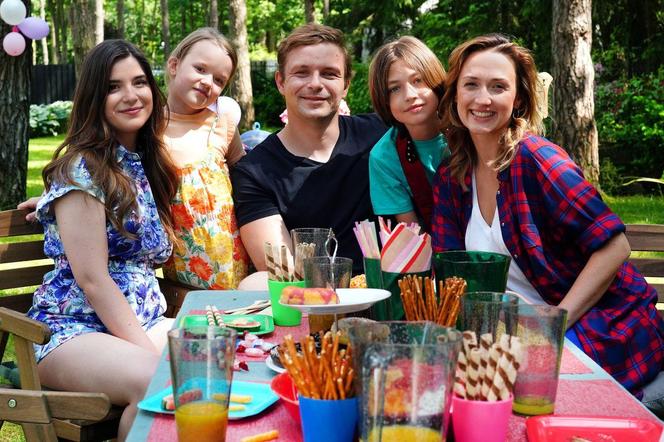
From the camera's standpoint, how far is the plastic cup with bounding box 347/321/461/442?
4.44 feet

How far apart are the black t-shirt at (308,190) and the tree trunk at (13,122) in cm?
449

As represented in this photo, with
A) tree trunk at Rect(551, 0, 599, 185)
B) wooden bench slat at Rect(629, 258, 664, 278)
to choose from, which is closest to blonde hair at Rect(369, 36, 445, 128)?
wooden bench slat at Rect(629, 258, 664, 278)

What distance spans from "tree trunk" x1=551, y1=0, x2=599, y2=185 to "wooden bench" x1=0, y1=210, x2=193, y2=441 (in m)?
7.00

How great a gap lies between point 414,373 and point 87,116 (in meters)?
2.28

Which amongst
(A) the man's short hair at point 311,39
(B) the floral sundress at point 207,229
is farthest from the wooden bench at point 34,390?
(A) the man's short hair at point 311,39

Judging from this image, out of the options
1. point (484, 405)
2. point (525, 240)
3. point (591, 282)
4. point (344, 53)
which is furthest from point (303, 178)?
point (484, 405)

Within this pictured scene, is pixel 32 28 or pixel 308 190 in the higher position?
pixel 32 28

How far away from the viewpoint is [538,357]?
1737 millimetres

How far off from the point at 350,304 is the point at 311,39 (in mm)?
2059

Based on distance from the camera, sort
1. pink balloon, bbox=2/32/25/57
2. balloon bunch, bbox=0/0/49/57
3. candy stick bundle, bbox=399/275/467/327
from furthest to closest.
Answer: balloon bunch, bbox=0/0/49/57 → pink balloon, bbox=2/32/25/57 → candy stick bundle, bbox=399/275/467/327

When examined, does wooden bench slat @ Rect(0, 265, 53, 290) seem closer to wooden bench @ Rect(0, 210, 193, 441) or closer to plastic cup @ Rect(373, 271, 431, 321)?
wooden bench @ Rect(0, 210, 193, 441)

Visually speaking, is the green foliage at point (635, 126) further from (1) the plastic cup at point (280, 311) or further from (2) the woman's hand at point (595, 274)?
(1) the plastic cup at point (280, 311)

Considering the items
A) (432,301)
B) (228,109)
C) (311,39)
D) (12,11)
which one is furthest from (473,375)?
(12,11)

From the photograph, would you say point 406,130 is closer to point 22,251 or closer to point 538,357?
point 22,251
